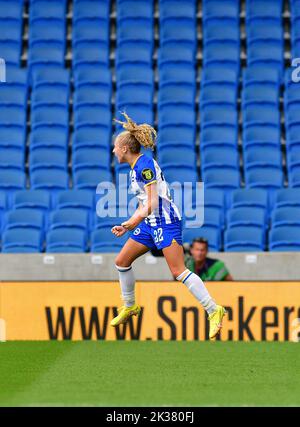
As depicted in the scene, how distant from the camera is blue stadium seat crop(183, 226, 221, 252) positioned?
15.2 m

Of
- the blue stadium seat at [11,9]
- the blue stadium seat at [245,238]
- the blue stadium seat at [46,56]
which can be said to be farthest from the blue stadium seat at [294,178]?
the blue stadium seat at [11,9]

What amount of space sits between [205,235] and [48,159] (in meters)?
3.58

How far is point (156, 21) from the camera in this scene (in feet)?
66.3

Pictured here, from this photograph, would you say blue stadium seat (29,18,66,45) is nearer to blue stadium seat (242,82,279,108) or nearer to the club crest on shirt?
A: blue stadium seat (242,82,279,108)

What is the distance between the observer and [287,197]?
16109mm

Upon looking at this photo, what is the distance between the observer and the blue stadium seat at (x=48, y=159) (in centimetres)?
1745

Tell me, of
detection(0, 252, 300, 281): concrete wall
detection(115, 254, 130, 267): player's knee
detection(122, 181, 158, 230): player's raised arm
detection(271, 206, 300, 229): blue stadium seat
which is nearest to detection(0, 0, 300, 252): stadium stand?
detection(271, 206, 300, 229): blue stadium seat

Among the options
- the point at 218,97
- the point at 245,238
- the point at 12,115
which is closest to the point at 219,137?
the point at 218,97

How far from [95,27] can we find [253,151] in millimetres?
4312

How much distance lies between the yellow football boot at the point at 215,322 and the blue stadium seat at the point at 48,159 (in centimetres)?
829

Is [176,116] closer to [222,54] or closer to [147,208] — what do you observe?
[222,54]

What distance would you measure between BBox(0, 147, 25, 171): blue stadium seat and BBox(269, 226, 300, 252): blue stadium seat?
4.51 m

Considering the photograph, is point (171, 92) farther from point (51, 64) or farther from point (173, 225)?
point (173, 225)

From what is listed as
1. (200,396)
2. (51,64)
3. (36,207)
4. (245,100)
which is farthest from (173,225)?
(51,64)
